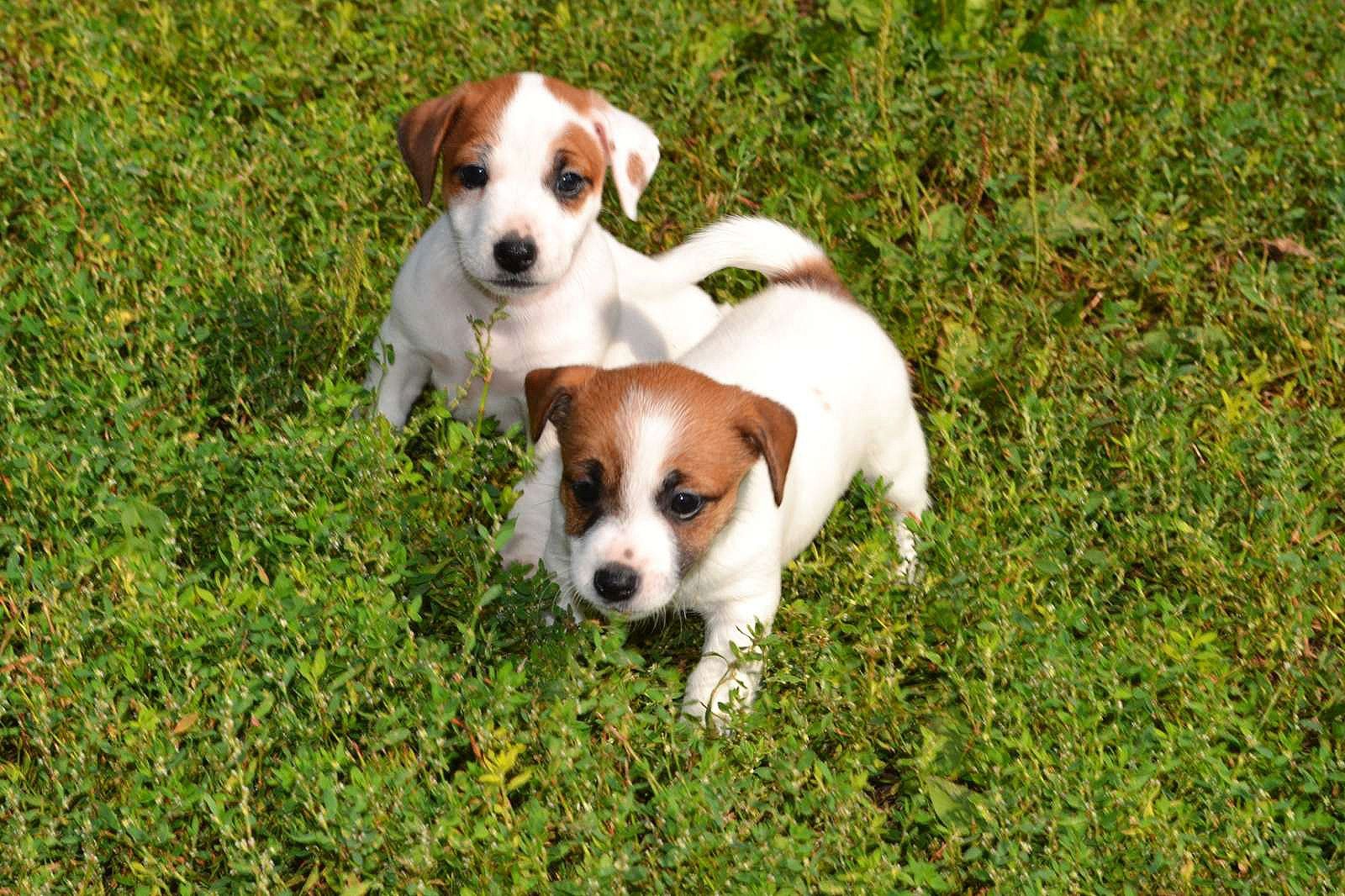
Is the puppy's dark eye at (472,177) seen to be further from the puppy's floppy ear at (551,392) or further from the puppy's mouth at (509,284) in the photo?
the puppy's floppy ear at (551,392)

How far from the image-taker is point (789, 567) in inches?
190

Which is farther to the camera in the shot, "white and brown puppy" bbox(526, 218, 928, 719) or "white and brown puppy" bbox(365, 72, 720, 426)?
"white and brown puppy" bbox(365, 72, 720, 426)

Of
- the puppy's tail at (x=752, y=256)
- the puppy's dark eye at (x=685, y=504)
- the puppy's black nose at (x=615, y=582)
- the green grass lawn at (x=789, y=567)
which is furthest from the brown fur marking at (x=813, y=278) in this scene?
the puppy's black nose at (x=615, y=582)

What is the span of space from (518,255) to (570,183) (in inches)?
13.5

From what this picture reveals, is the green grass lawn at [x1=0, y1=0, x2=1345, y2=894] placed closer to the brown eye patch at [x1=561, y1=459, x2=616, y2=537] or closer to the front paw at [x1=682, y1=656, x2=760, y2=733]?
the front paw at [x1=682, y1=656, x2=760, y2=733]

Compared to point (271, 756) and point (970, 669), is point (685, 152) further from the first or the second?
point (271, 756)

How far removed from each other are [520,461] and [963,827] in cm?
159

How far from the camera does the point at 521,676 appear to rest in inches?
154

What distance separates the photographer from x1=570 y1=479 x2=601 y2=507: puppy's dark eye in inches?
160

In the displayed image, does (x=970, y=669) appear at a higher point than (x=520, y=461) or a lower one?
lower

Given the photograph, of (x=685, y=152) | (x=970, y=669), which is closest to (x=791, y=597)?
(x=970, y=669)

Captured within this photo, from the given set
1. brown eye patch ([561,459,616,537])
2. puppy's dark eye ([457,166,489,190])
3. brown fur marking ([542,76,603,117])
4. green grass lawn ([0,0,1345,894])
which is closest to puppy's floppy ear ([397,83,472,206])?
puppy's dark eye ([457,166,489,190])

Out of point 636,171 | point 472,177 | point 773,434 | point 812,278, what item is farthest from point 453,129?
point 773,434

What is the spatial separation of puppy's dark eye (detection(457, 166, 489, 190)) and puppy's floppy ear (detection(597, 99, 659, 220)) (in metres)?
0.44
